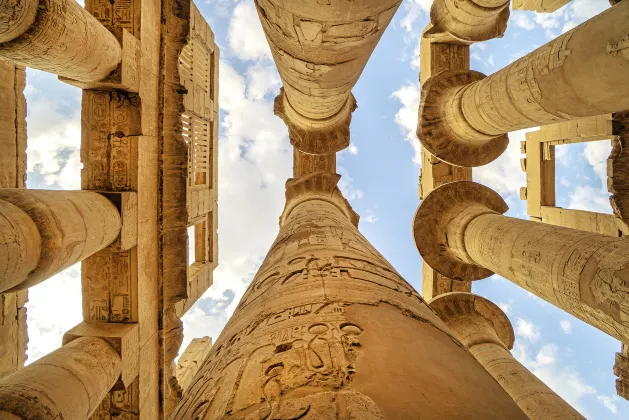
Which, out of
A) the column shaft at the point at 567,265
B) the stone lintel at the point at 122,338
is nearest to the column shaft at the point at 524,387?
the column shaft at the point at 567,265

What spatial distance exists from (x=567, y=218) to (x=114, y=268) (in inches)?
448

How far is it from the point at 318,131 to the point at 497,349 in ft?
21.5

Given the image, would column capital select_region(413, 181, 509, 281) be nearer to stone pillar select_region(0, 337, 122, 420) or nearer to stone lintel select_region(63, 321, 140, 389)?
stone lintel select_region(63, 321, 140, 389)

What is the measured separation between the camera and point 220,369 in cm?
244

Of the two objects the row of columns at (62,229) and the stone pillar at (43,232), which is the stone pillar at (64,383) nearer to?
the row of columns at (62,229)

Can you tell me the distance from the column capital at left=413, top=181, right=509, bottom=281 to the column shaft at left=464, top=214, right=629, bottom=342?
1132mm

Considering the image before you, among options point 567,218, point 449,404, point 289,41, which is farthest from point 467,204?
point 449,404

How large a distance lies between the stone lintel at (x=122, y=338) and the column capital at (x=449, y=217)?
5789mm

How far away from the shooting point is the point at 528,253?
17.5 feet

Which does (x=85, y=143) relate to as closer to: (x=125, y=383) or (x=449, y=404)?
(x=125, y=383)

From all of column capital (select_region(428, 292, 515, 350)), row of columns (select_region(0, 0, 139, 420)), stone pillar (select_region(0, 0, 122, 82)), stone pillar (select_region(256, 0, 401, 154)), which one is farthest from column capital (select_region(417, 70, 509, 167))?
stone pillar (select_region(0, 0, 122, 82))

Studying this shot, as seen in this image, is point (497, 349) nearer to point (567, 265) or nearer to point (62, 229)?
point (567, 265)

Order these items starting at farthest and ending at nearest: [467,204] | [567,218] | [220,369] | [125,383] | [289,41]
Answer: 1. [567,218]
2. [467,204]
3. [125,383]
4. [289,41]
5. [220,369]

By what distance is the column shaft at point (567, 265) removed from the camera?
3.71 metres
